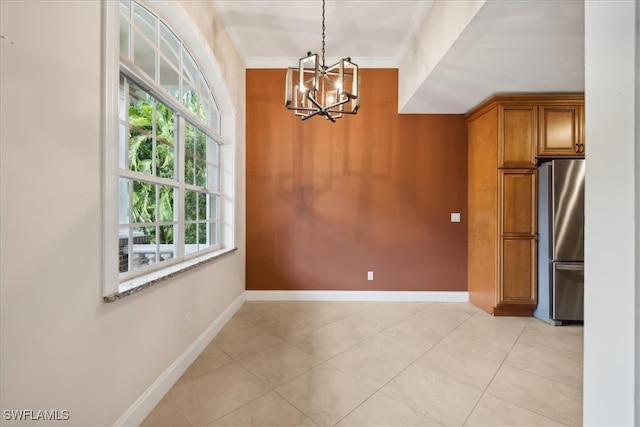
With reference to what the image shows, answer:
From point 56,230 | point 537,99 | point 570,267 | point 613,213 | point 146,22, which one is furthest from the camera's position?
point 537,99

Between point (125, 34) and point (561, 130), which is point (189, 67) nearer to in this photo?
point (125, 34)

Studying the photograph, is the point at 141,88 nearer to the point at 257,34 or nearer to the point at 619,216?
the point at 257,34

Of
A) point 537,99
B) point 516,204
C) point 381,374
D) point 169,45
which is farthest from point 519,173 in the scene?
point 169,45

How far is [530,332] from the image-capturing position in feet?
7.99

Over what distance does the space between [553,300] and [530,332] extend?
0.47m

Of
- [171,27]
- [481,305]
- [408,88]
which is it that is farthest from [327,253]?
[171,27]

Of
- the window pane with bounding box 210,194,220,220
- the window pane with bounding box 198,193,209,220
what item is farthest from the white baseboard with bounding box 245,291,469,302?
the window pane with bounding box 198,193,209,220

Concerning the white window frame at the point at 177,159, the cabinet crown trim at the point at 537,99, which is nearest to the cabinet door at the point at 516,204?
the cabinet crown trim at the point at 537,99

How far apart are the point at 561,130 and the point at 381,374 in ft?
10.4

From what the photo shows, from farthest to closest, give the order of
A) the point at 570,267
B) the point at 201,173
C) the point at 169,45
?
the point at 570,267
the point at 201,173
the point at 169,45

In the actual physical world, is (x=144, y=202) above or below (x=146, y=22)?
below

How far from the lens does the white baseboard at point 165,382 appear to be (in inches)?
51.1

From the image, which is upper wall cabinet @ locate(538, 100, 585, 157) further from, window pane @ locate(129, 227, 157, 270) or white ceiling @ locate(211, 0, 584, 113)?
Result: window pane @ locate(129, 227, 157, 270)

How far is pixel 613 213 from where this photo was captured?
0.59 metres
